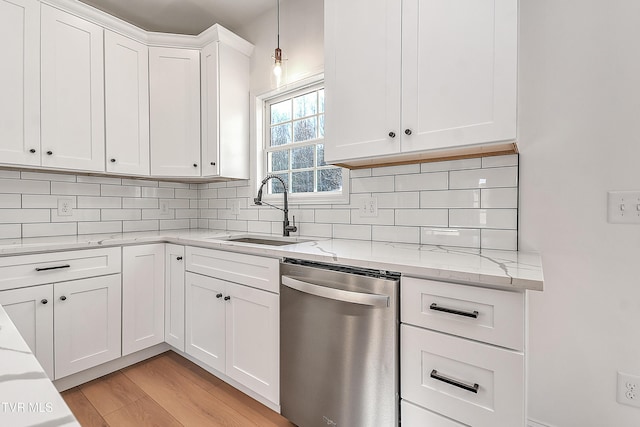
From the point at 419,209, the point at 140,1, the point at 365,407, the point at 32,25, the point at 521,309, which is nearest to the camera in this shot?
the point at 521,309

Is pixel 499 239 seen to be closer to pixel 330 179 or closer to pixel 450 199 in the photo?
pixel 450 199

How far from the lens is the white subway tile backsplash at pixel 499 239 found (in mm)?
1503

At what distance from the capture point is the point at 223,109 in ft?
8.07

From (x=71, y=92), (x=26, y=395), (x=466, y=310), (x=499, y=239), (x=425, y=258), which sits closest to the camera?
(x=26, y=395)

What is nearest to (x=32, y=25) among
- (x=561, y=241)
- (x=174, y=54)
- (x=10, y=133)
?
(x=10, y=133)

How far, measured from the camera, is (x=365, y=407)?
4.18ft

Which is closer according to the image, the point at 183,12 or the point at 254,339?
the point at 254,339

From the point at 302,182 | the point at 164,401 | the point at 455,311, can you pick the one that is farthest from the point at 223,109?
the point at 455,311

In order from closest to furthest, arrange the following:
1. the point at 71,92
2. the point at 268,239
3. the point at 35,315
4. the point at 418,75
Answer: the point at 418,75 → the point at 35,315 → the point at 71,92 → the point at 268,239

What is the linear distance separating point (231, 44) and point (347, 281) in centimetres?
216

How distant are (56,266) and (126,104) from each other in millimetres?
1249

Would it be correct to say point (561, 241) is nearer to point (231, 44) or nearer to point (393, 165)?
point (393, 165)

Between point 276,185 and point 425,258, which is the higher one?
point 276,185

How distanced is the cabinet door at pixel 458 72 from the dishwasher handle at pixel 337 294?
0.72 meters
